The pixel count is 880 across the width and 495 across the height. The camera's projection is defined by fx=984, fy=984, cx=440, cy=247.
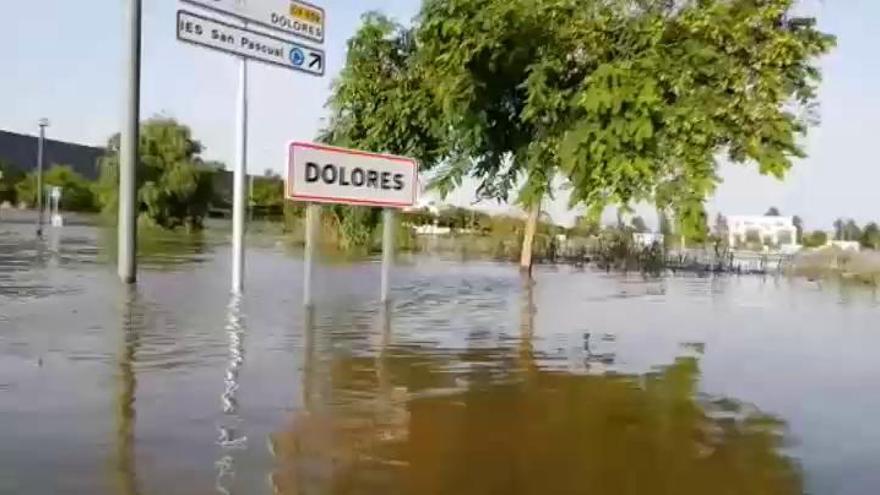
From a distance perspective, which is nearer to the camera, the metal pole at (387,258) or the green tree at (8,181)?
the metal pole at (387,258)

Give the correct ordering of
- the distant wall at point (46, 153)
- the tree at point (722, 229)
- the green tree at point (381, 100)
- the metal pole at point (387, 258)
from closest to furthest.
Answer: the metal pole at point (387, 258)
the green tree at point (381, 100)
the tree at point (722, 229)
the distant wall at point (46, 153)

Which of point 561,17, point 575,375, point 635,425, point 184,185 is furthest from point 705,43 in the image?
point 184,185

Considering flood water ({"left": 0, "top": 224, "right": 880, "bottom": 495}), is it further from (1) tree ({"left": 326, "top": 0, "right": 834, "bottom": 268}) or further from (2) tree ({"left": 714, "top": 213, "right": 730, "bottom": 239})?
(2) tree ({"left": 714, "top": 213, "right": 730, "bottom": 239})

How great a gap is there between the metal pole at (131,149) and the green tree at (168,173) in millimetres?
39072

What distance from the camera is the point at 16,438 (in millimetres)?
5469

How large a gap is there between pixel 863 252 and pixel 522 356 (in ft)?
80.5

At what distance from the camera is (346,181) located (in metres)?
13.5

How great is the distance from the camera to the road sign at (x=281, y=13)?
14.3 meters

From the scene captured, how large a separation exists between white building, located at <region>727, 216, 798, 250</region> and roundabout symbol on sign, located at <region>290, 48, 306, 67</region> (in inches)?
1192

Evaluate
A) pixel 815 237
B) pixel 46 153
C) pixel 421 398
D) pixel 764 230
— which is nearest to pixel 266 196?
pixel 46 153

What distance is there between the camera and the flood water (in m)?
5.07

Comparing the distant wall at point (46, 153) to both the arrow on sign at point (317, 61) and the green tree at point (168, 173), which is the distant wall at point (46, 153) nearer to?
the green tree at point (168, 173)

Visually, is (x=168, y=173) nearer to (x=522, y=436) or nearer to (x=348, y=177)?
(x=348, y=177)

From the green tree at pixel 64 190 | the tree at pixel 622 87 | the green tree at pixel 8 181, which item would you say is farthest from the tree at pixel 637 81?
the green tree at pixel 8 181
